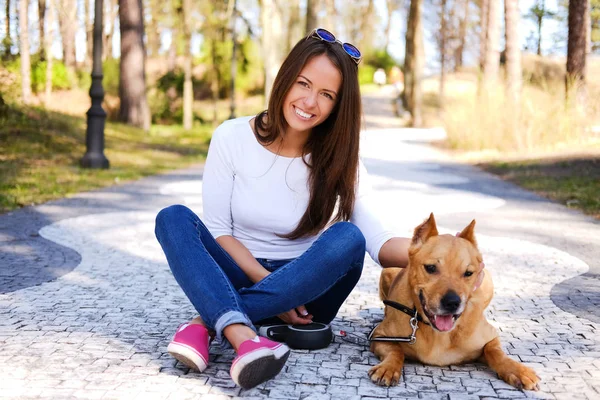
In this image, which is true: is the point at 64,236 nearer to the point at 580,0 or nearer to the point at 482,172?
the point at 482,172

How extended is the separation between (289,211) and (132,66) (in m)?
20.0

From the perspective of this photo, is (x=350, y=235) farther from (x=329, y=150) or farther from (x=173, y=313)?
(x=173, y=313)

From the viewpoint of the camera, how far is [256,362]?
302 cm

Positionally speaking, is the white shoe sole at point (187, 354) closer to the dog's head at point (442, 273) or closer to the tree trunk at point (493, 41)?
the dog's head at point (442, 273)

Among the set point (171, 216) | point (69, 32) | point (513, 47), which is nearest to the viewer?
point (171, 216)

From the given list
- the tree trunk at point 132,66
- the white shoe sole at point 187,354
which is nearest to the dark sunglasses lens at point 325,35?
the white shoe sole at point 187,354

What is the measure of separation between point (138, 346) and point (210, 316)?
675mm

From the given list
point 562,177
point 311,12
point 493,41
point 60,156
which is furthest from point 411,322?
point 493,41

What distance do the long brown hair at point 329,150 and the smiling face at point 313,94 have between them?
48 mm

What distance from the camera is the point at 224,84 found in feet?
120

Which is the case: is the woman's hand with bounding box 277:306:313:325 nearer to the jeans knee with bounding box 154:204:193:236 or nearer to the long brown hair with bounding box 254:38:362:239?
the long brown hair with bounding box 254:38:362:239

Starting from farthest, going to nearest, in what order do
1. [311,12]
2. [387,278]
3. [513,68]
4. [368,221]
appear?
[311,12], [513,68], [387,278], [368,221]

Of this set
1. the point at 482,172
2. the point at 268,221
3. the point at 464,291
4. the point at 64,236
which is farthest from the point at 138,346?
the point at 482,172

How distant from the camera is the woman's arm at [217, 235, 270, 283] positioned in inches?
145
